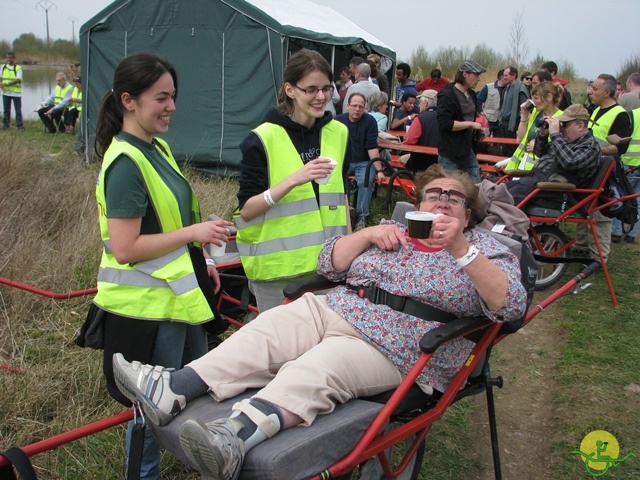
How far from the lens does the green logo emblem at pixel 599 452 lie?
2.91 metres

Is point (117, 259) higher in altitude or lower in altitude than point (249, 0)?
lower

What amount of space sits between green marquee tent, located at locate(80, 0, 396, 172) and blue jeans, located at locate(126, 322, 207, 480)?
22.7 ft

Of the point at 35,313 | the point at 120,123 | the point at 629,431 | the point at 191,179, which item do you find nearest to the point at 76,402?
the point at 35,313

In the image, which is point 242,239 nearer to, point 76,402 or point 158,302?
point 158,302

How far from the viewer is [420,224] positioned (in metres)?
1.94

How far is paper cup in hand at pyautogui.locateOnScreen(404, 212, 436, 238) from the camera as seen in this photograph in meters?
1.94

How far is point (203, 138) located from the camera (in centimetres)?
944

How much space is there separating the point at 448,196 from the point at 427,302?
0.50 meters

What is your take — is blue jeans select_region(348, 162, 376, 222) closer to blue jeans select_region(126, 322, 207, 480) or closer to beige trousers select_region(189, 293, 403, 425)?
beige trousers select_region(189, 293, 403, 425)

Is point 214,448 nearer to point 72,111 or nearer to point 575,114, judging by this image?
point 575,114

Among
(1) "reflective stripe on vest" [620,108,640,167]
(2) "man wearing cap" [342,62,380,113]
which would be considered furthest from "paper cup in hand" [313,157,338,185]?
(1) "reflective stripe on vest" [620,108,640,167]

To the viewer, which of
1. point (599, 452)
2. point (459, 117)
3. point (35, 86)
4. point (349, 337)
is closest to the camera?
point (349, 337)

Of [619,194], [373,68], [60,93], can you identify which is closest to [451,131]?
[619,194]

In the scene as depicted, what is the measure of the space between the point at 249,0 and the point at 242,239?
7.22 m
